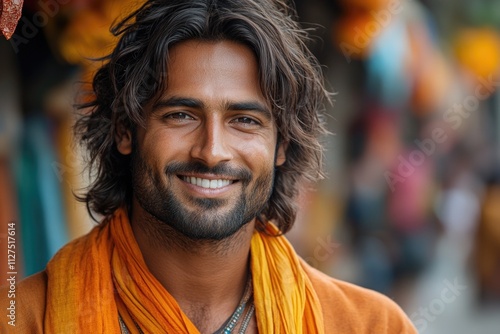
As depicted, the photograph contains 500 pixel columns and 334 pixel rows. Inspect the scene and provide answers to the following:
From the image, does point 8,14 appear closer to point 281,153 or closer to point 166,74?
point 166,74

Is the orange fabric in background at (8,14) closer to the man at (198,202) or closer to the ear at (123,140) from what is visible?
the man at (198,202)

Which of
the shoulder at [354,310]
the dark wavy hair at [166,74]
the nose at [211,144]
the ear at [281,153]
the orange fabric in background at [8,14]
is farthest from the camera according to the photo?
the ear at [281,153]

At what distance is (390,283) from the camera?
6.05m

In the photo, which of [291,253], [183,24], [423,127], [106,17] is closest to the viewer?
[183,24]

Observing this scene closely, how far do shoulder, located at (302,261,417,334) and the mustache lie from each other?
0.61m

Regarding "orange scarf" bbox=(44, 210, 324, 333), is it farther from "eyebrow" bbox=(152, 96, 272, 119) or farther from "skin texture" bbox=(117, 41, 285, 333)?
"eyebrow" bbox=(152, 96, 272, 119)

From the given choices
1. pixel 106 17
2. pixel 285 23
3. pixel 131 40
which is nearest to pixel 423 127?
pixel 106 17

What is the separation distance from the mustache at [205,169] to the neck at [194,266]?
0.24 metres

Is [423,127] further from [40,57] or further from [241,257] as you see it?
[241,257]

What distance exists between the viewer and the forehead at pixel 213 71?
9.98 ft

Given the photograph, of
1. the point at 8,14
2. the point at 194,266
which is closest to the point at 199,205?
the point at 194,266

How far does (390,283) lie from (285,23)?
9.89ft

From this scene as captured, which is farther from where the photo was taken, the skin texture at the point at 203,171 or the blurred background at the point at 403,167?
the blurred background at the point at 403,167

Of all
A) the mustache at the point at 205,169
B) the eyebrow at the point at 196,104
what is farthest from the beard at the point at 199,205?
the eyebrow at the point at 196,104
